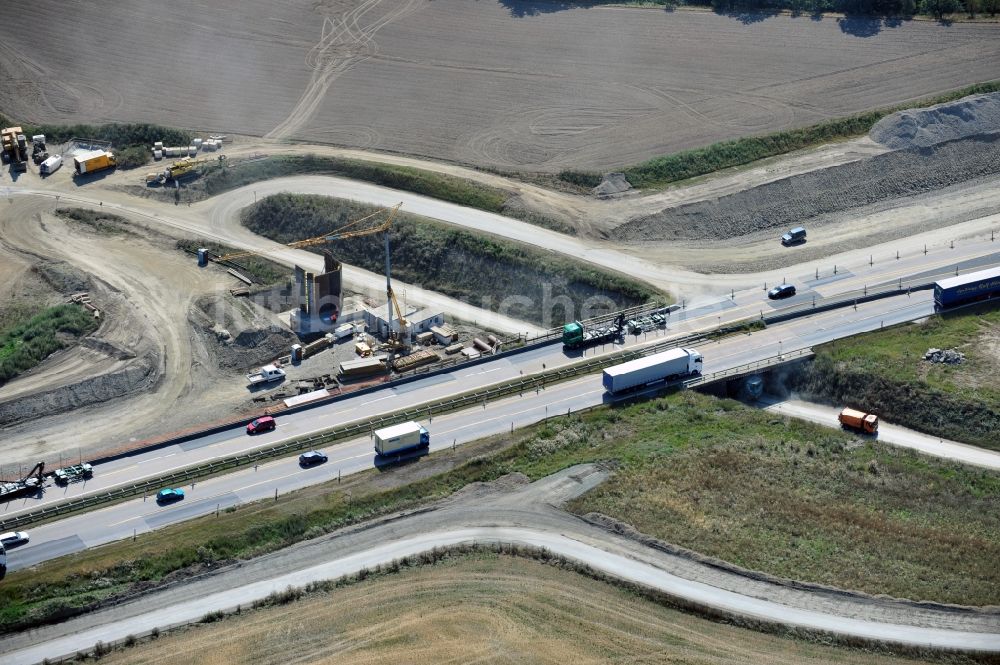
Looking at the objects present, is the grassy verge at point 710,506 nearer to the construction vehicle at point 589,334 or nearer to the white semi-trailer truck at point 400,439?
the white semi-trailer truck at point 400,439

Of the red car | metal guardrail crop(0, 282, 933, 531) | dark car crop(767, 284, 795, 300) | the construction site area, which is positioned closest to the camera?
the construction site area

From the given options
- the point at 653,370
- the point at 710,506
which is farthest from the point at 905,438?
the point at 710,506

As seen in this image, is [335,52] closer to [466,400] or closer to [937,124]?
[466,400]

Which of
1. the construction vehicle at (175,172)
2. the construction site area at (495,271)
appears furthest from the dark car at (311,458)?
the construction vehicle at (175,172)

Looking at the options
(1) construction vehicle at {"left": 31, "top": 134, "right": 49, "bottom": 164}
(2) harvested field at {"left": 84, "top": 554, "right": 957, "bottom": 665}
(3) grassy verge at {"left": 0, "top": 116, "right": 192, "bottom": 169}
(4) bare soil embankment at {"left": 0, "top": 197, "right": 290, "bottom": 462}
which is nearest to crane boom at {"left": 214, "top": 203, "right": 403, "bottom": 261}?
(4) bare soil embankment at {"left": 0, "top": 197, "right": 290, "bottom": 462}

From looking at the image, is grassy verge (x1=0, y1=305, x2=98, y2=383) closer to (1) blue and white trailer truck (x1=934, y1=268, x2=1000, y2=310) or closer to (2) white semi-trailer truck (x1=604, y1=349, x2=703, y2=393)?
(2) white semi-trailer truck (x1=604, y1=349, x2=703, y2=393)

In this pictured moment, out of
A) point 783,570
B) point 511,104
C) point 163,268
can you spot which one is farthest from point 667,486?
point 511,104
